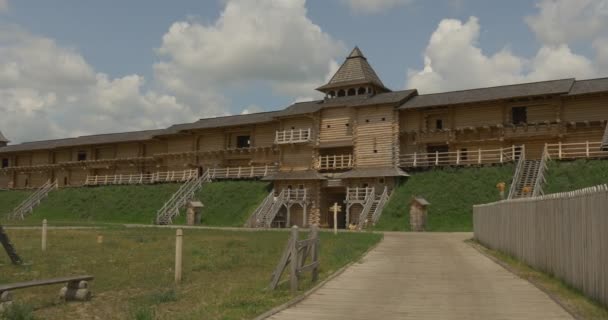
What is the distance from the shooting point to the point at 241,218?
42.2 m

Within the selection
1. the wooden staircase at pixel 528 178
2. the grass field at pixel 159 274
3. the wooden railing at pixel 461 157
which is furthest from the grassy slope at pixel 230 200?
the wooden staircase at pixel 528 178

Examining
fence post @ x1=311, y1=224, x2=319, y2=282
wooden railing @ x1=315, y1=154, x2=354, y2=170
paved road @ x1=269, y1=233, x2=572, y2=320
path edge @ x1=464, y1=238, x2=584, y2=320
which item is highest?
wooden railing @ x1=315, y1=154, x2=354, y2=170

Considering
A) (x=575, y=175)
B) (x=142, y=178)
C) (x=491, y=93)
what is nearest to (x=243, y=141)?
(x=142, y=178)

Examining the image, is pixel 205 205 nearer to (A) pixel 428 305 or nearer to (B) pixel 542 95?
(B) pixel 542 95

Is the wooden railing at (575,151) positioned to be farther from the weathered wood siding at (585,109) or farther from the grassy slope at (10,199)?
the grassy slope at (10,199)

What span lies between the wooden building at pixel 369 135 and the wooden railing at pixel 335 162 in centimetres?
11

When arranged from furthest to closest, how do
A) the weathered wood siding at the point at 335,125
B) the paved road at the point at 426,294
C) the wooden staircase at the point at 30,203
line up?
the wooden staircase at the point at 30,203, the weathered wood siding at the point at 335,125, the paved road at the point at 426,294

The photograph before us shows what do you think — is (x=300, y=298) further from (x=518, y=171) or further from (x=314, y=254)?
(x=518, y=171)

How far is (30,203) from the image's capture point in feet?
188

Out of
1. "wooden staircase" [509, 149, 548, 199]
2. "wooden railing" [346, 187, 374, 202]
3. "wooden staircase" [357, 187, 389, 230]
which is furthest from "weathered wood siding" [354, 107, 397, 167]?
"wooden staircase" [509, 149, 548, 199]

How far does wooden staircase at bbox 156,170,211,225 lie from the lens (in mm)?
44250

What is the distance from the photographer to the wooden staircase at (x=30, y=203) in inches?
2127

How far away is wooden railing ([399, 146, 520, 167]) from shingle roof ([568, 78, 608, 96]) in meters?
5.43

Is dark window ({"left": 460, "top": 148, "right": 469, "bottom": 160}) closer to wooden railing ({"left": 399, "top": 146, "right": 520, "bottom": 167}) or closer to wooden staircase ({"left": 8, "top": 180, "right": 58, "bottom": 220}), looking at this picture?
wooden railing ({"left": 399, "top": 146, "right": 520, "bottom": 167})
